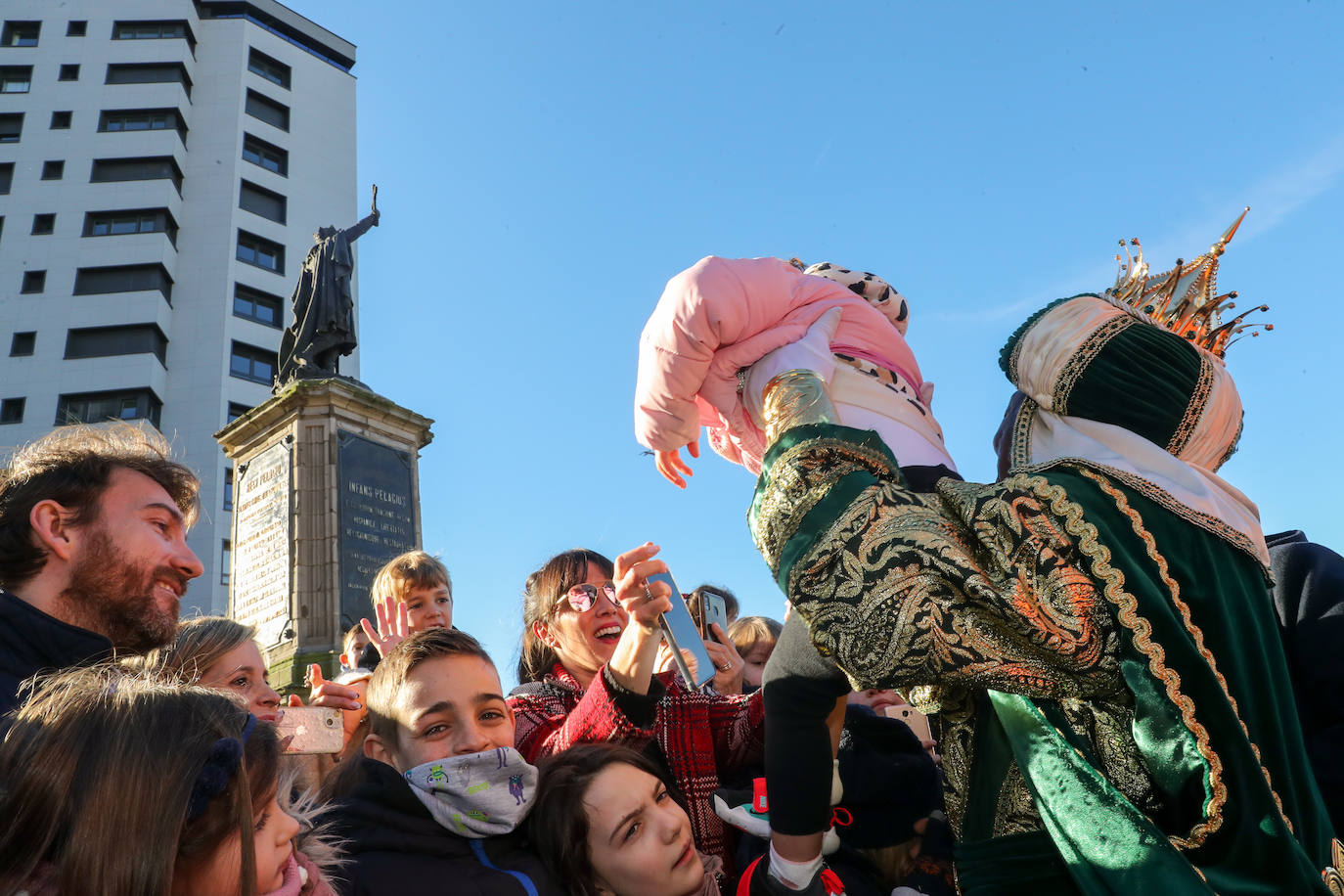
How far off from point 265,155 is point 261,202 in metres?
2.31

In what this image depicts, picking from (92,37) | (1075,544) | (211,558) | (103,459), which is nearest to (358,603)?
(103,459)

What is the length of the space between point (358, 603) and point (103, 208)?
1299 inches

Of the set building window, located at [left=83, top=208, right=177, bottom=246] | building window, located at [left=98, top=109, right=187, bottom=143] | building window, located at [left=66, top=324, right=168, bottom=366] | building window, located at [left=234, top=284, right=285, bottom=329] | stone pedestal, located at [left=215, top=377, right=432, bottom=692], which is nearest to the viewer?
stone pedestal, located at [left=215, top=377, right=432, bottom=692]

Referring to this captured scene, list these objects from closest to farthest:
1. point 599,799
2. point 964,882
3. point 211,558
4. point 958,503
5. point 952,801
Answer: point 958,503
point 964,882
point 952,801
point 599,799
point 211,558

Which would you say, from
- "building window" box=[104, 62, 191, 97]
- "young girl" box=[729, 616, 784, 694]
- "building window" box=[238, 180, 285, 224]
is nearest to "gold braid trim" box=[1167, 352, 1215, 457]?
"young girl" box=[729, 616, 784, 694]

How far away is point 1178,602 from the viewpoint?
145cm

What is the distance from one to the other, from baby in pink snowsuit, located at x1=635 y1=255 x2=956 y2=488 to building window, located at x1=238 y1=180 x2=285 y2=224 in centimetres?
3804

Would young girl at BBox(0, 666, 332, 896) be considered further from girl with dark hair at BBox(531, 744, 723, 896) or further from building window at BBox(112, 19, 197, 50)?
building window at BBox(112, 19, 197, 50)

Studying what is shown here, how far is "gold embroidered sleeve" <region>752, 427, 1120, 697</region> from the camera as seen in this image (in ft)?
4.67

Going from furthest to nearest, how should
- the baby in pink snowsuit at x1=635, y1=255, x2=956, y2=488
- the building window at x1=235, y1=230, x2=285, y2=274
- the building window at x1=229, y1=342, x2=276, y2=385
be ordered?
the building window at x1=235, y1=230, x2=285, y2=274 < the building window at x1=229, y1=342, x2=276, y2=385 < the baby in pink snowsuit at x1=635, y1=255, x2=956, y2=488

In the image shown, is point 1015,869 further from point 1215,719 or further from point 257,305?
point 257,305

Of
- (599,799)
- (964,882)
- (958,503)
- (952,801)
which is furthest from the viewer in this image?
(599,799)

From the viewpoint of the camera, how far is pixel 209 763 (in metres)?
1.59

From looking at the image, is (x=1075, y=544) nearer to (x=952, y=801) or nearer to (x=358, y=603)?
(x=952, y=801)
